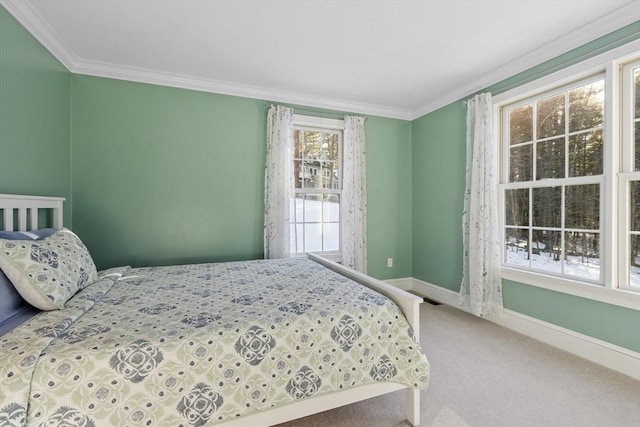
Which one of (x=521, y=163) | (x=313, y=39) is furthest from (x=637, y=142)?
(x=313, y=39)

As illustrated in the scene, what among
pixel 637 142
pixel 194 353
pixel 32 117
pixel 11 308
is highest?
pixel 32 117

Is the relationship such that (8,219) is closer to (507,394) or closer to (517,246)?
(507,394)

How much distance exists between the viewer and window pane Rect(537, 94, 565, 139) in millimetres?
2430

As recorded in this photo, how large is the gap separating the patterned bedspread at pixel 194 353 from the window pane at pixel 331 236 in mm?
1854

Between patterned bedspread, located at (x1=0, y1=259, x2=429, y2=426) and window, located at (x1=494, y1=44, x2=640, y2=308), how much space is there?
5.79ft

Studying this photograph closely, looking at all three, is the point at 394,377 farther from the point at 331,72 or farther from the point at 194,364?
the point at 331,72

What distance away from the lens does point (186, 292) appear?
70.7 inches

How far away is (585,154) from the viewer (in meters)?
2.26

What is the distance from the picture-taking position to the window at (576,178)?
2.01 metres

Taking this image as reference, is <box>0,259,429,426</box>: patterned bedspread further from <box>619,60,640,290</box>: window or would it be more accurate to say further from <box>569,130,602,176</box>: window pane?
<box>569,130,602,176</box>: window pane

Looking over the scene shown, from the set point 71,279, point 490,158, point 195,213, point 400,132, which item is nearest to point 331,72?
point 400,132

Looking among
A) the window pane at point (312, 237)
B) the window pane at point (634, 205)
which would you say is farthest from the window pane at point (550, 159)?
the window pane at point (312, 237)

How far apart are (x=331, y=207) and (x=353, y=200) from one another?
333 mm

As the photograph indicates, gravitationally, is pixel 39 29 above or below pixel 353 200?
above
